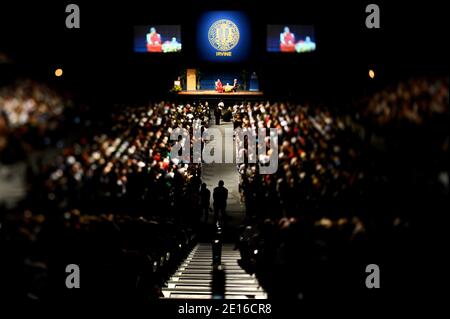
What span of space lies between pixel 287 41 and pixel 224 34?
2.13 feet

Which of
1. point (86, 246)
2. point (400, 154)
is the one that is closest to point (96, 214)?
point (86, 246)

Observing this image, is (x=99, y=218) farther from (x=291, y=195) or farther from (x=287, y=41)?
(x=287, y=41)

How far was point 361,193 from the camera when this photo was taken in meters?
4.25

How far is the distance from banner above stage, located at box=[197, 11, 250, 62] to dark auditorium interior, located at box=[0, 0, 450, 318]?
0.02 meters

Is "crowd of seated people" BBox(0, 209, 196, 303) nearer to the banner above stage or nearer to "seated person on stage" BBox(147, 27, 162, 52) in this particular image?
"seated person on stage" BBox(147, 27, 162, 52)

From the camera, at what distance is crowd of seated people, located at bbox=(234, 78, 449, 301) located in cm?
364

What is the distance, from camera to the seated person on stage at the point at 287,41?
5.25m

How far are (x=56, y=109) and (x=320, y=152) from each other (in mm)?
2288

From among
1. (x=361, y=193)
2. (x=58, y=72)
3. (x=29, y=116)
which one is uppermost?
(x=58, y=72)

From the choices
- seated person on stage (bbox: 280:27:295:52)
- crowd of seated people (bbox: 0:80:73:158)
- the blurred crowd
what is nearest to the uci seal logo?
seated person on stage (bbox: 280:27:295:52)

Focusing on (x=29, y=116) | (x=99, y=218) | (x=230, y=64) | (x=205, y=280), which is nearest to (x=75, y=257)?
(x=99, y=218)

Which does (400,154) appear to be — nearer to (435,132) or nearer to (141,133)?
(435,132)

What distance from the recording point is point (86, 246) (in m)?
4.44

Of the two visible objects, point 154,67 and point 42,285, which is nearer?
point 42,285
